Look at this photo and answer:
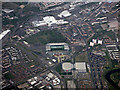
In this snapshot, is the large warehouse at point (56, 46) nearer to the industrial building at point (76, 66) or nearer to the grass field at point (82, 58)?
the grass field at point (82, 58)

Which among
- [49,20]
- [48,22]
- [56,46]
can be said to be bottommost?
[56,46]

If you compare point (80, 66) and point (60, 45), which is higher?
point (60, 45)

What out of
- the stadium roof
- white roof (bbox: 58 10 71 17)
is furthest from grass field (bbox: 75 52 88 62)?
white roof (bbox: 58 10 71 17)

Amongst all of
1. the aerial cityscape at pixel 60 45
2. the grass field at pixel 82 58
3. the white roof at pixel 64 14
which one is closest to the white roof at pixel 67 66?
the aerial cityscape at pixel 60 45

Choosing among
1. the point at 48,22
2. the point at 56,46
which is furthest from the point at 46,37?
the point at 48,22

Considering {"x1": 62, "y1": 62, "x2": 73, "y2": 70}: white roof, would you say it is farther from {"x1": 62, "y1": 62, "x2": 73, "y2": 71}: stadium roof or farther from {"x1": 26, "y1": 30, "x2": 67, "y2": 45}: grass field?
{"x1": 26, "y1": 30, "x2": 67, "y2": 45}: grass field

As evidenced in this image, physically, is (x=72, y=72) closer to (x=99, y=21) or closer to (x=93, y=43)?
(x=93, y=43)

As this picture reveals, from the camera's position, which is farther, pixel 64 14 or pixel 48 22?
pixel 64 14

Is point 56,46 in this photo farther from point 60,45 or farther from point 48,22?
point 48,22
